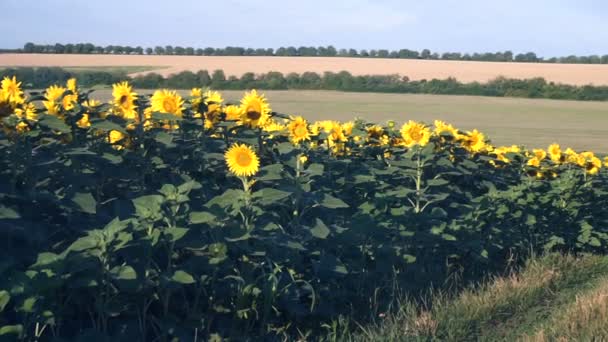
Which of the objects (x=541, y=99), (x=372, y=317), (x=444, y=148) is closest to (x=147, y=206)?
(x=372, y=317)

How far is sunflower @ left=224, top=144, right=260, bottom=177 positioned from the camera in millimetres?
5402

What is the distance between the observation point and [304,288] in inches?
215

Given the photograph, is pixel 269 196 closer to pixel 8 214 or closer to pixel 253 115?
pixel 253 115

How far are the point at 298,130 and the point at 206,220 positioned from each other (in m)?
2.23

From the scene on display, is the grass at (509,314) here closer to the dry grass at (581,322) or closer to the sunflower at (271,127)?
the dry grass at (581,322)

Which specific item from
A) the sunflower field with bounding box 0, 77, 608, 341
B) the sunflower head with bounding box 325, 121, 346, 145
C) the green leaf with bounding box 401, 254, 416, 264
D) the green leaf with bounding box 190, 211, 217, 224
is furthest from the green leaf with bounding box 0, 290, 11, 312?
the sunflower head with bounding box 325, 121, 346, 145

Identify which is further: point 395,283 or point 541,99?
point 541,99

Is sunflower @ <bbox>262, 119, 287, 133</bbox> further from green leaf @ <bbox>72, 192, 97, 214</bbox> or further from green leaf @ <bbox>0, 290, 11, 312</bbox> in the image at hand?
green leaf @ <bbox>0, 290, 11, 312</bbox>

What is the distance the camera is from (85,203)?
4.57 metres

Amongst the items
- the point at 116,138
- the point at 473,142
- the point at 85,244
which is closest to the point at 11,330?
the point at 85,244

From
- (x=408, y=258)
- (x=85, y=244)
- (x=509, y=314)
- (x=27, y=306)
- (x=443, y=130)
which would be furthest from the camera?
(x=443, y=130)

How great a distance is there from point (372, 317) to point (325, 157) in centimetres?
165

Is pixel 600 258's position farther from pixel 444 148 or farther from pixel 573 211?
pixel 444 148

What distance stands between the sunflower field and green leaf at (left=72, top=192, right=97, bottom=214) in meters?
0.01
